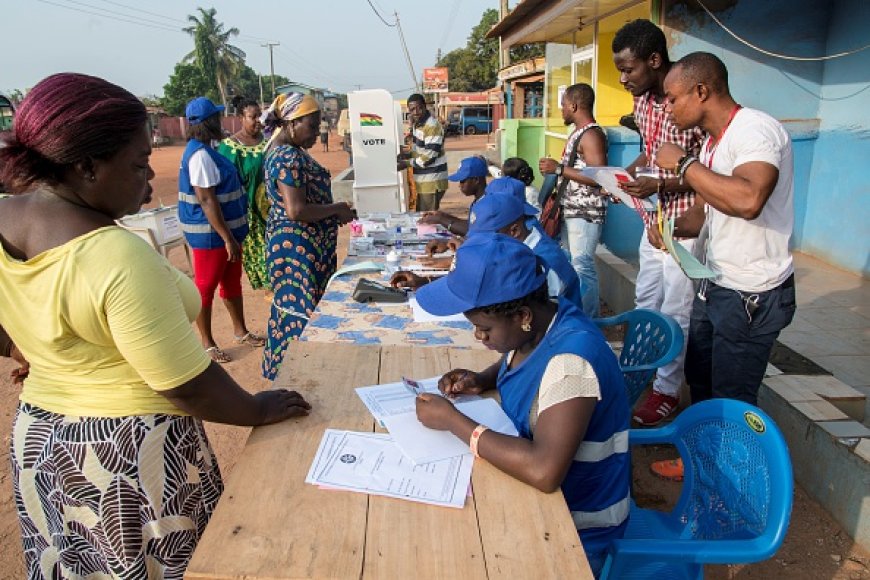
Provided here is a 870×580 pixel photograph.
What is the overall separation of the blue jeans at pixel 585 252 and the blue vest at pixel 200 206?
235 cm

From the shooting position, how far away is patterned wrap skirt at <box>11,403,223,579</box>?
1.34 m

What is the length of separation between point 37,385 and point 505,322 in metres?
1.11

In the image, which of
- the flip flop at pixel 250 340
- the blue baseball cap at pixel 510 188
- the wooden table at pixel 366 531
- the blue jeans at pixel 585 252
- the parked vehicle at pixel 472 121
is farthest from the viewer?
the parked vehicle at pixel 472 121

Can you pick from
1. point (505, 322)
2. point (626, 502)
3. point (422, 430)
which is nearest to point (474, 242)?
point (505, 322)

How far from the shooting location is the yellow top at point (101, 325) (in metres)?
1.17

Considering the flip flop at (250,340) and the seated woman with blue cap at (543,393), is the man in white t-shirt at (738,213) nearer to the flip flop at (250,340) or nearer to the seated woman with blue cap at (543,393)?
the seated woman with blue cap at (543,393)

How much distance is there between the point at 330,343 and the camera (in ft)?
7.26

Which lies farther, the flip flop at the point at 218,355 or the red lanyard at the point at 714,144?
the flip flop at the point at 218,355

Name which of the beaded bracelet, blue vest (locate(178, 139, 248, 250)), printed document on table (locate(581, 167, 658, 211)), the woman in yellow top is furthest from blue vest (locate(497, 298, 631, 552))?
blue vest (locate(178, 139, 248, 250))

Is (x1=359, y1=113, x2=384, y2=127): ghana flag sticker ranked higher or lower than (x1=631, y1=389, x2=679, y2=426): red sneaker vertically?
higher

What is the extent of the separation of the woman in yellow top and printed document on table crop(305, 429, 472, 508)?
0.24 meters

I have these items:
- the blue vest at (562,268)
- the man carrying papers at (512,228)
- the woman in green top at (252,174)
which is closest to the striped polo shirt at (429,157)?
the woman in green top at (252,174)

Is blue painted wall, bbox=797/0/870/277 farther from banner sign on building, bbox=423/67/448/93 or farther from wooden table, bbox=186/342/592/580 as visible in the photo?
banner sign on building, bbox=423/67/448/93

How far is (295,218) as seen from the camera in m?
3.10
